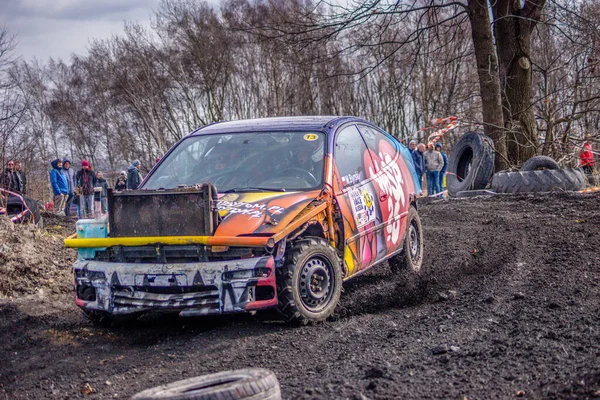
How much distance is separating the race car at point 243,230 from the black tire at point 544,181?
29.7 ft

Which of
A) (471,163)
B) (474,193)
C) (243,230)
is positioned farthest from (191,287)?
(471,163)

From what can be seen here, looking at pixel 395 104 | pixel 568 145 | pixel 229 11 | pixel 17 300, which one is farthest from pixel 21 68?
pixel 17 300

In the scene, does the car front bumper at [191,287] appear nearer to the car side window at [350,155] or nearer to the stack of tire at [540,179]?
the car side window at [350,155]

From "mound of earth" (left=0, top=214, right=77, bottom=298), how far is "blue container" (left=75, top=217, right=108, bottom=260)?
2.52 m

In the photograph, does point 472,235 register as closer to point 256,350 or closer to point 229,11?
point 256,350

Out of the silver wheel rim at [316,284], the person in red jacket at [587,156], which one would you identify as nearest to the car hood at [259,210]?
the silver wheel rim at [316,284]

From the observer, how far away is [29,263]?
8242 millimetres

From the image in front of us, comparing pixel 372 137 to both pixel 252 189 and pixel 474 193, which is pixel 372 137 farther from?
pixel 474 193

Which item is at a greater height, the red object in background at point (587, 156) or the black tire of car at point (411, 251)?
the red object in background at point (587, 156)

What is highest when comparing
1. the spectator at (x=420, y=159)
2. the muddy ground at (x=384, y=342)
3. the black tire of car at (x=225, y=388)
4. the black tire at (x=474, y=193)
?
the spectator at (x=420, y=159)

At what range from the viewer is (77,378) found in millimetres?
4344

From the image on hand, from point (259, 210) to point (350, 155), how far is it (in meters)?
1.63

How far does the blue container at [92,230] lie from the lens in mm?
5641

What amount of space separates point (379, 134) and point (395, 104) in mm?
32791
